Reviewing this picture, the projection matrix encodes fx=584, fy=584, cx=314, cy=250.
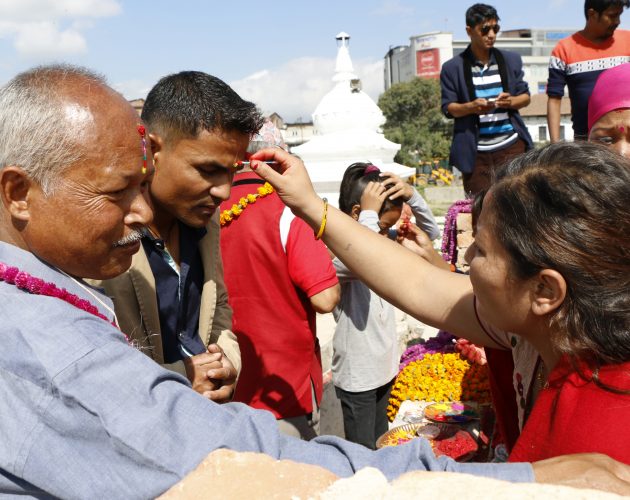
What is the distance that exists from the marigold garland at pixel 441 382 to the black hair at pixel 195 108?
2156 millimetres

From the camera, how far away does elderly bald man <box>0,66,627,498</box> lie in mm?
1033

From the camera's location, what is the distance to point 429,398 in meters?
3.69

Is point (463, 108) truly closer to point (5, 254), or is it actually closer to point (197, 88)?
point (197, 88)

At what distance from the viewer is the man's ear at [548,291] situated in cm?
150

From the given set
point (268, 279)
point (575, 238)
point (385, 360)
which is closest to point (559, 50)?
point (385, 360)

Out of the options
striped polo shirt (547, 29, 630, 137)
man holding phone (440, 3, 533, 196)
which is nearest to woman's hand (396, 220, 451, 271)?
man holding phone (440, 3, 533, 196)

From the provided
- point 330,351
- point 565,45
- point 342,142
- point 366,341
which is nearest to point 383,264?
point 366,341

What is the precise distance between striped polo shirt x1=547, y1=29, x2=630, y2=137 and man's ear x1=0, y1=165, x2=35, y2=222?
454 centimetres

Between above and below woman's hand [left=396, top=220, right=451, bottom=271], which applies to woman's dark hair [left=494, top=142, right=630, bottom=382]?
above

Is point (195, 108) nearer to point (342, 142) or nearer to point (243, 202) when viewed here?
point (243, 202)

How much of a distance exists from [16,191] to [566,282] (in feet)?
4.45

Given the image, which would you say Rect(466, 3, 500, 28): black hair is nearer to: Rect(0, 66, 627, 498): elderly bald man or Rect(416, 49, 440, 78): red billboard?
Rect(0, 66, 627, 498): elderly bald man

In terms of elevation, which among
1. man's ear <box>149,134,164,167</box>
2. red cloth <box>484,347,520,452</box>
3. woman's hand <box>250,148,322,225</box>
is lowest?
red cloth <box>484,347,520,452</box>

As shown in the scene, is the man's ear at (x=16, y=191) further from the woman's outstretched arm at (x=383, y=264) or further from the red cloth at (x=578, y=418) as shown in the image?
the red cloth at (x=578, y=418)
